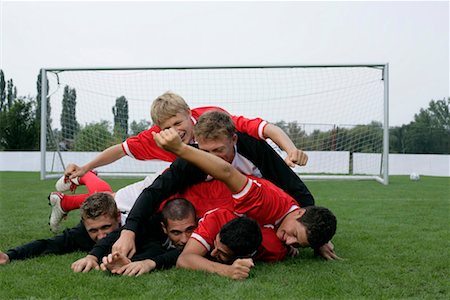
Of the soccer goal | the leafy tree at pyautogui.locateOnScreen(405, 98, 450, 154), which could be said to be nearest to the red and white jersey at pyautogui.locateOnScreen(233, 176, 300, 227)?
the soccer goal

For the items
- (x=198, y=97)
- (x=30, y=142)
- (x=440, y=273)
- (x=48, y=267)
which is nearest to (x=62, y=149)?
(x=198, y=97)

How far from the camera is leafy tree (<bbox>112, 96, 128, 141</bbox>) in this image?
11773 millimetres

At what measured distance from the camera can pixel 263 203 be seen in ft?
9.25

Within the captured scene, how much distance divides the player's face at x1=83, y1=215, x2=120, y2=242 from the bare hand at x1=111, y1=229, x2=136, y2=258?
1.44 feet

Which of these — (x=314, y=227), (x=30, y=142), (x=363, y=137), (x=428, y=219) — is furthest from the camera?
(x=30, y=142)

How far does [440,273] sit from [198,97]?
9258mm

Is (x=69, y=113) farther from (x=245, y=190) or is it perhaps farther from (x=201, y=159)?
(x=201, y=159)

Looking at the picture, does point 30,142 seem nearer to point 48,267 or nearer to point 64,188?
point 64,188

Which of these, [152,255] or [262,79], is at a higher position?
[262,79]

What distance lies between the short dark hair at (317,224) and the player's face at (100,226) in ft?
4.03

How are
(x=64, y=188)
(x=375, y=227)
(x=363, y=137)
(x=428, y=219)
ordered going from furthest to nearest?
(x=363, y=137)
(x=428, y=219)
(x=375, y=227)
(x=64, y=188)

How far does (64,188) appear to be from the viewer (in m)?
4.34

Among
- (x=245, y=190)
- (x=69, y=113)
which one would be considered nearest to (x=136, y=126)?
(x=69, y=113)

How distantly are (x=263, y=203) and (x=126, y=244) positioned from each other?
2.61ft
